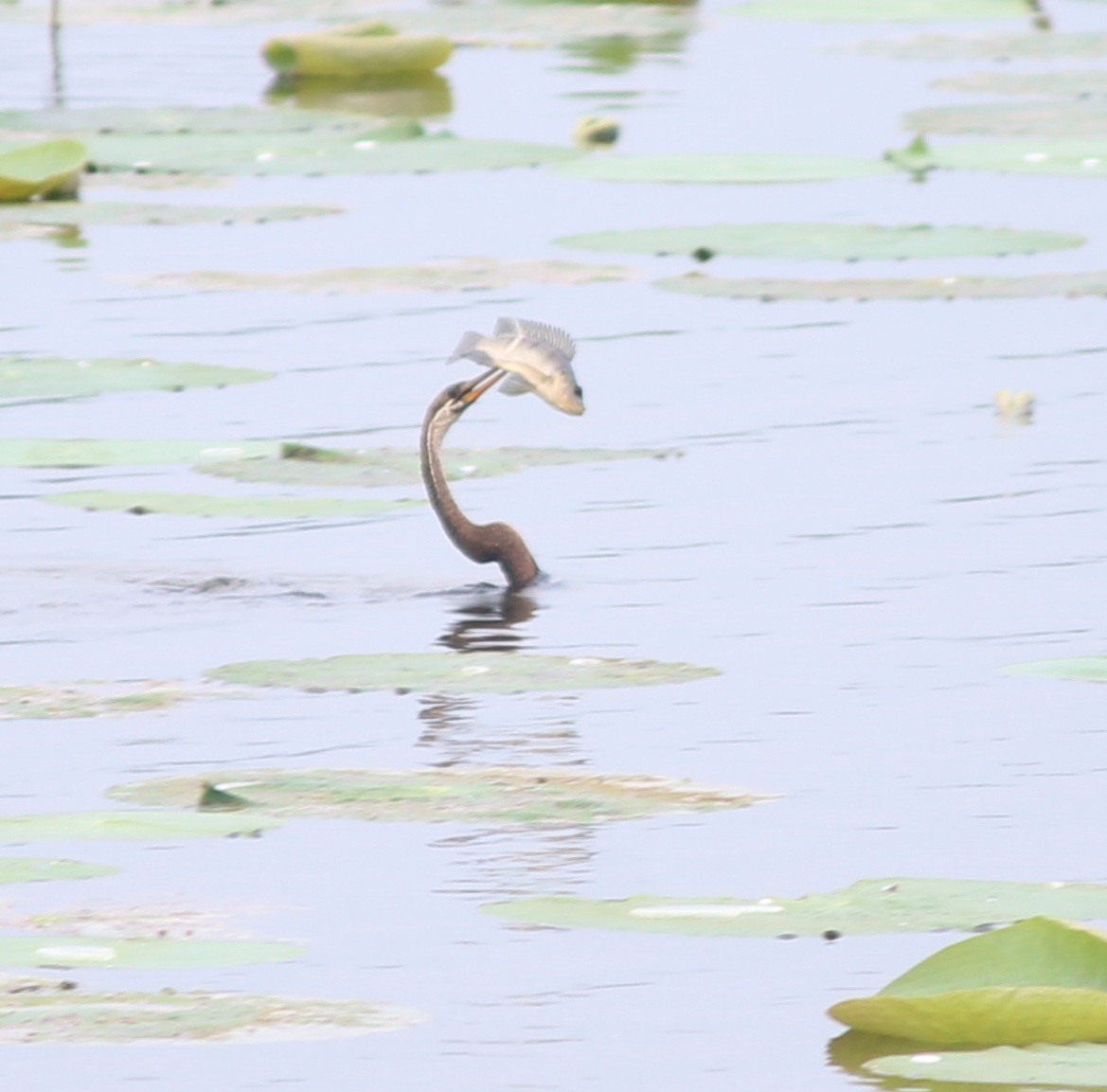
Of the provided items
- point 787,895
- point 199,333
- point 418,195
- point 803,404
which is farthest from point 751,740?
point 418,195

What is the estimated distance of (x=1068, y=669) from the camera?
8164 mm

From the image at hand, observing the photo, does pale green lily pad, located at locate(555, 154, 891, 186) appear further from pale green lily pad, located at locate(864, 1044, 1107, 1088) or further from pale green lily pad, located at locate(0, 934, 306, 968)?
pale green lily pad, located at locate(864, 1044, 1107, 1088)

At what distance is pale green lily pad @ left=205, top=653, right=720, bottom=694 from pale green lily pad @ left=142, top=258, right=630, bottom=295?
6.78m

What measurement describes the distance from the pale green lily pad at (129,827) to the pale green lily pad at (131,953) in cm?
63

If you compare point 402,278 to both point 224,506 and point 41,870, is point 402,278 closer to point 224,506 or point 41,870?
point 224,506

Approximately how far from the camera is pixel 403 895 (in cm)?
643

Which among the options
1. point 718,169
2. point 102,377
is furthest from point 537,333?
point 718,169

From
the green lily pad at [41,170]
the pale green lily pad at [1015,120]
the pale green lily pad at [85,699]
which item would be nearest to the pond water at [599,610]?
the pale green lily pad at [85,699]

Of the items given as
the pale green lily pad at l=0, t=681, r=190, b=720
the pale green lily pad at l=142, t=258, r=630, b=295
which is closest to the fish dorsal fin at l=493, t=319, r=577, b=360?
the pale green lily pad at l=0, t=681, r=190, b=720

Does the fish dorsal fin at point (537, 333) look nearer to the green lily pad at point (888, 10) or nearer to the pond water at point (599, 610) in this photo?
the pond water at point (599, 610)

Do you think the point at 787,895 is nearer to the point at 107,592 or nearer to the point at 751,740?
the point at 751,740

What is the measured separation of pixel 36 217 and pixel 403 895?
1096 centimetres

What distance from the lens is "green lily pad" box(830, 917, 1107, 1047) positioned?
5.29 meters

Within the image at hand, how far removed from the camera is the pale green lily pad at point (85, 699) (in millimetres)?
7844
